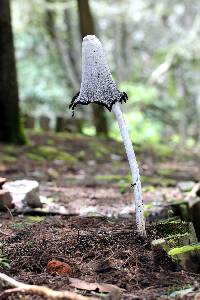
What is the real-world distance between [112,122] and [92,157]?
10.1 m

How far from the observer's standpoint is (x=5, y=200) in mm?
5074

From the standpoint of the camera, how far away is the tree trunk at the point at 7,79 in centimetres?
1027

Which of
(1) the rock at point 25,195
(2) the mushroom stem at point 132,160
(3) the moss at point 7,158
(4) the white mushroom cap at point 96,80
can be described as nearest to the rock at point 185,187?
(1) the rock at point 25,195

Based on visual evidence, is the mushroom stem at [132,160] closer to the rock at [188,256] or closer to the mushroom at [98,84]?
the mushroom at [98,84]

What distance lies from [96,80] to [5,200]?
1.98 meters

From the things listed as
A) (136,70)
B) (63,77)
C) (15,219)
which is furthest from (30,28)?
(15,219)

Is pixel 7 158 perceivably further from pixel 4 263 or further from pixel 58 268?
pixel 58 268

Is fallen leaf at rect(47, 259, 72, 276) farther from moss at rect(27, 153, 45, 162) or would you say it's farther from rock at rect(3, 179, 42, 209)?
moss at rect(27, 153, 45, 162)

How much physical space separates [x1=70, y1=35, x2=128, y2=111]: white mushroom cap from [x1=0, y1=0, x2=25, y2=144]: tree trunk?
6.99 m

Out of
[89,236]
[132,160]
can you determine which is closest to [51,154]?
[89,236]

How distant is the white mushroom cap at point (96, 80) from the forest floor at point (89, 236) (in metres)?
0.93

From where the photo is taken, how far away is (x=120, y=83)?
65.6ft

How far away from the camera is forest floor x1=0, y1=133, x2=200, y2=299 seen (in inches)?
119

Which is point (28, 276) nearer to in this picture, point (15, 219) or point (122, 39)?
point (15, 219)
